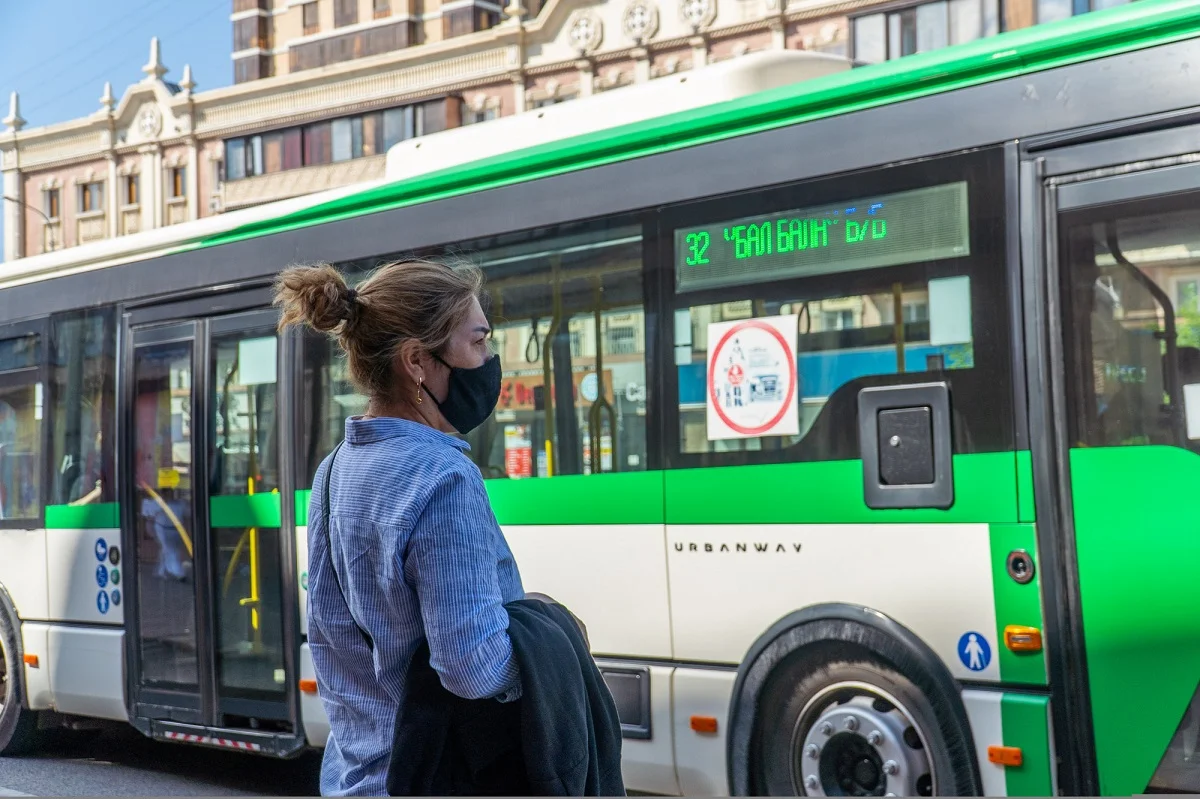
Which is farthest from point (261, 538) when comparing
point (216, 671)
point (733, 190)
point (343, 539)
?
point (343, 539)

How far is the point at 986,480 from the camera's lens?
4.42 meters

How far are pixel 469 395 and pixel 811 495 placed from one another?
263 centimetres

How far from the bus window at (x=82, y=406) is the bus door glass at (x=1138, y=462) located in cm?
570

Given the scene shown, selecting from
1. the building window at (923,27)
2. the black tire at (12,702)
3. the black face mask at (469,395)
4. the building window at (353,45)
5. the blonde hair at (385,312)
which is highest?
the building window at (353,45)

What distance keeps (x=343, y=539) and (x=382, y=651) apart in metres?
0.19

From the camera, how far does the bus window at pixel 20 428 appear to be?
328 inches

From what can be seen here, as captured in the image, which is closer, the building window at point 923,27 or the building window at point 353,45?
the building window at point 923,27

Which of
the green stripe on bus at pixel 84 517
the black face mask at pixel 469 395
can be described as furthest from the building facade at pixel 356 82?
the black face mask at pixel 469 395

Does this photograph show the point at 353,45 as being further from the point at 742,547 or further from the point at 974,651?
the point at 974,651

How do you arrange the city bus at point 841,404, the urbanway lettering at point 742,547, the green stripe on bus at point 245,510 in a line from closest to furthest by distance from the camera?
the city bus at point 841,404
the urbanway lettering at point 742,547
the green stripe on bus at point 245,510

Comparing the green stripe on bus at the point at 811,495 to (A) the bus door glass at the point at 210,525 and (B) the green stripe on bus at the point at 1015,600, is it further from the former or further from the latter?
(A) the bus door glass at the point at 210,525

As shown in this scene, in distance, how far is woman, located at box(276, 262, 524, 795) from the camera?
2043mm

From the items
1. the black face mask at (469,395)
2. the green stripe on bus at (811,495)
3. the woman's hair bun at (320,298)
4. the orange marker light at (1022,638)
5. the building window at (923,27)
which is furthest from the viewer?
the building window at (923,27)

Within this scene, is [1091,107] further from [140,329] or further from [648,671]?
[140,329]
